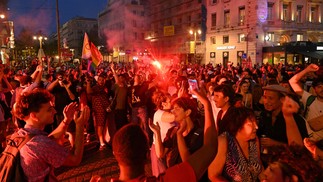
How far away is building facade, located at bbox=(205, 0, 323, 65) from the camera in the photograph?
39.7 metres

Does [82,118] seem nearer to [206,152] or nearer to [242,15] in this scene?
[206,152]

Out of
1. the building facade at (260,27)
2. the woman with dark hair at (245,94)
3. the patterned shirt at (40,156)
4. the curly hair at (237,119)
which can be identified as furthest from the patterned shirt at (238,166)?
the building facade at (260,27)

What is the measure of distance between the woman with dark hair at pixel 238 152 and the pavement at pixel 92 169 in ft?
11.4

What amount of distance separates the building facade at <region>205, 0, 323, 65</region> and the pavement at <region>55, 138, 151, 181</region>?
33.1 meters

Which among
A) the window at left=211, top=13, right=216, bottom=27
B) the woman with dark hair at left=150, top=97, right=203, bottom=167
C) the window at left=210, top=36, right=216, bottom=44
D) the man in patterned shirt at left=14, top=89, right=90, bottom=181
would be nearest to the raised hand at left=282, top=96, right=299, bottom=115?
the woman with dark hair at left=150, top=97, right=203, bottom=167

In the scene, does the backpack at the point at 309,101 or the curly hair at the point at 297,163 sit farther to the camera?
the backpack at the point at 309,101

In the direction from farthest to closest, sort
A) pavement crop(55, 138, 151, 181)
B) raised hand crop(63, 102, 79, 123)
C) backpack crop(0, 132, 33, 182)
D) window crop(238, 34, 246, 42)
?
window crop(238, 34, 246, 42) → pavement crop(55, 138, 151, 181) → raised hand crop(63, 102, 79, 123) → backpack crop(0, 132, 33, 182)

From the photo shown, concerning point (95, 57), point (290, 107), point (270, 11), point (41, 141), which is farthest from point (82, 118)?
point (270, 11)

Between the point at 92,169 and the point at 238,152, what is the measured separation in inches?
176

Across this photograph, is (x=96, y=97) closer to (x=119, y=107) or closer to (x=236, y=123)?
(x=119, y=107)

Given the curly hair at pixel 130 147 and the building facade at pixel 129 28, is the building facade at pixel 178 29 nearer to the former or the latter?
the building facade at pixel 129 28

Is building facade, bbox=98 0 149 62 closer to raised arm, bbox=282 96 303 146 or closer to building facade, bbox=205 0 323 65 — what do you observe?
building facade, bbox=205 0 323 65

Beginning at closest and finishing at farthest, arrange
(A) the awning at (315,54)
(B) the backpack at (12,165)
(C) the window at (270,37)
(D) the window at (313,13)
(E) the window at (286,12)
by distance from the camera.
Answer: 1. (B) the backpack at (12,165)
2. (A) the awning at (315,54)
3. (C) the window at (270,37)
4. (E) the window at (286,12)
5. (D) the window at (313,13)

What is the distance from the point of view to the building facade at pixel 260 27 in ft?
130
